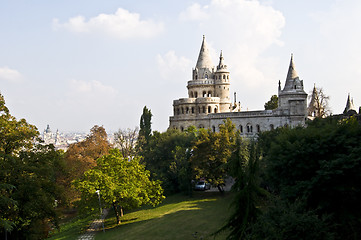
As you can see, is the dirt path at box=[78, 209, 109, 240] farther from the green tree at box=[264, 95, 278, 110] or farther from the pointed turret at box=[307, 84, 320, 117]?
the green tree at box=[264, 95, 278, 110]

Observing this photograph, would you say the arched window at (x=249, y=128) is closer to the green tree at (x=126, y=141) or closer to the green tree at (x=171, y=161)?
the green tree at (x=171, y=161)

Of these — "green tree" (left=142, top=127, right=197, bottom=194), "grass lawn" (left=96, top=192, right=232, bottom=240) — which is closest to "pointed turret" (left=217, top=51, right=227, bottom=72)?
"green tree" (left=142, top=127, right=197, bottom=194)

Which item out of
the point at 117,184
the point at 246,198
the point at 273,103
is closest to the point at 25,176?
the point at 117,184

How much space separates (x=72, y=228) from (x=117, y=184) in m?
7.03

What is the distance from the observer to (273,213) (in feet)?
46.1

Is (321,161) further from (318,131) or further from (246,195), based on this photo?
(246,195)

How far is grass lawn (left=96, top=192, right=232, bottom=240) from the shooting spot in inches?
959

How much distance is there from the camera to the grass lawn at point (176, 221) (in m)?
24.4

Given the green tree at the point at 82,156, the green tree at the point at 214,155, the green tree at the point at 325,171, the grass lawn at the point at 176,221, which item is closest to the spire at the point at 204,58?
the green tree at the point at 82,156

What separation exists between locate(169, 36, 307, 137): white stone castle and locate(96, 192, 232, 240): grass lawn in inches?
778

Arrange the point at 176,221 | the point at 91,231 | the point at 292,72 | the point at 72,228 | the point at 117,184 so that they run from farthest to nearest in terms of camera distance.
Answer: the point at 292,72 → the point at 72,228 → the point at 91,231 → the point at 117,184 → the point at 176,221

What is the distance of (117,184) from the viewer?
30766mm

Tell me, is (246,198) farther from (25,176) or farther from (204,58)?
(204,58)

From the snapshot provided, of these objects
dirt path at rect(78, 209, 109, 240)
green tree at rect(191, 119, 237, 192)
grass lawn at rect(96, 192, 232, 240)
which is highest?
green tree at rect(191, 119, 237, 192)
